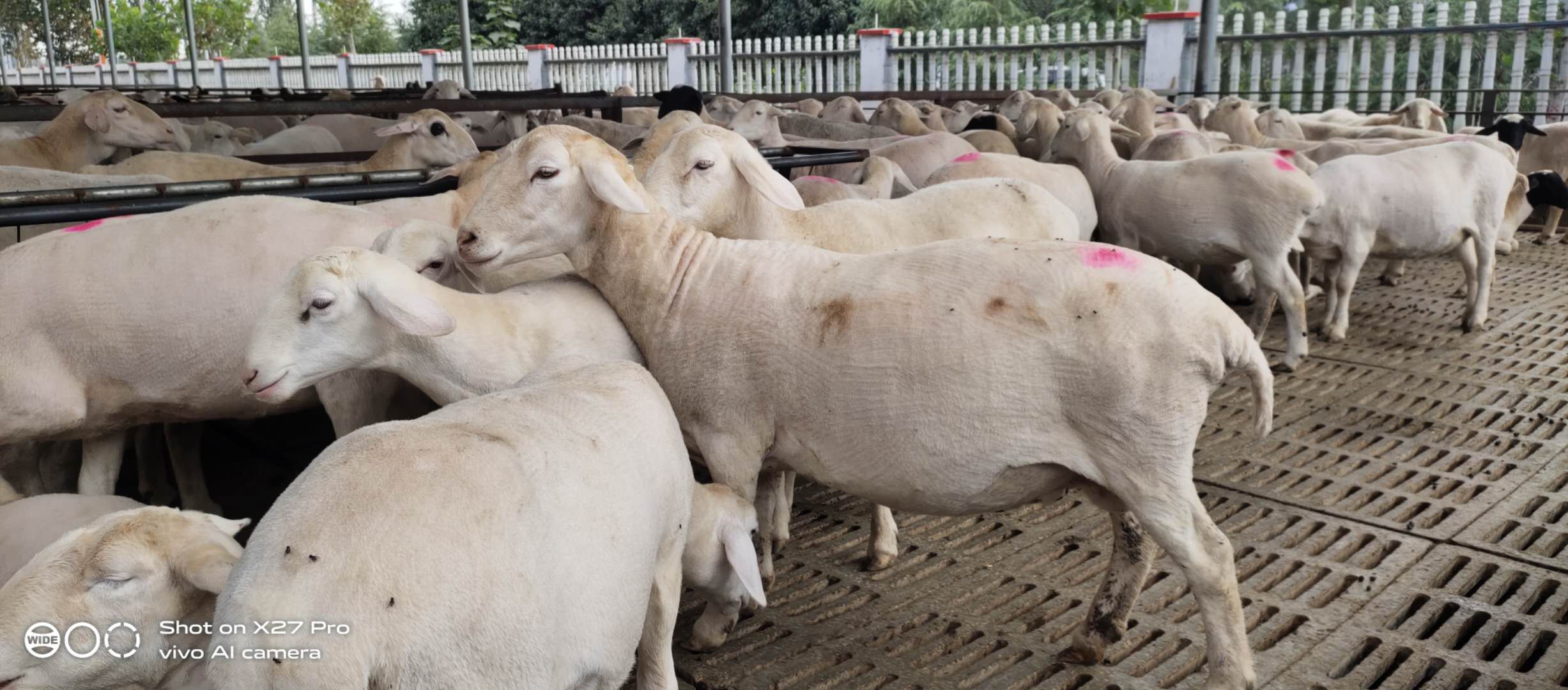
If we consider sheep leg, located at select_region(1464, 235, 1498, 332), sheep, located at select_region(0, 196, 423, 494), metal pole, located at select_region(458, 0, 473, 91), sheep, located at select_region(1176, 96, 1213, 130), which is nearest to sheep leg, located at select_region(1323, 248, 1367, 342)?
sheep leg, located at select_region(1464, 235, 1498, 332)

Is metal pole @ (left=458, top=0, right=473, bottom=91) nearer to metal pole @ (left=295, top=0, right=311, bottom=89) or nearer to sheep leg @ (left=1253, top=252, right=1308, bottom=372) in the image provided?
metal pole @ (left=295, top=0, right=311, bottom=89)

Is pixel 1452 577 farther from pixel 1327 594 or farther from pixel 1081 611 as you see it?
pixel 1081 611

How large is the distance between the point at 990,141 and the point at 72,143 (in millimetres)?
5528

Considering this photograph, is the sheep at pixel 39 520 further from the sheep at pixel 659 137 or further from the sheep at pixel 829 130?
the sheep at pixel 829 130

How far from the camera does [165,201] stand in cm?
357

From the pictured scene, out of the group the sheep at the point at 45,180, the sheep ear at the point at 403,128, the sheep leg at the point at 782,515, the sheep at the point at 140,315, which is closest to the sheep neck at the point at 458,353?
the sheep at the point at 140,315

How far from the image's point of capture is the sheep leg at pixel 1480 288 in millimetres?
6391

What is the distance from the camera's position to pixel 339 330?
266 cm

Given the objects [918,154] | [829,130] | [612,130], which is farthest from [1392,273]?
[612,130]

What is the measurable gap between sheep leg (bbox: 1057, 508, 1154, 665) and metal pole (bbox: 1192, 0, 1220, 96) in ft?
34.9

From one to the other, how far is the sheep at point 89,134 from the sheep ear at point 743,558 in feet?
18.5

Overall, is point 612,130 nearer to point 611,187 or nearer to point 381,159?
point 381,159

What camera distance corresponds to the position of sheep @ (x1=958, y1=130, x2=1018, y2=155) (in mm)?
7625

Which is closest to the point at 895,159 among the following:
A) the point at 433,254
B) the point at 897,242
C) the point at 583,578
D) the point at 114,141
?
the point at 897,242
